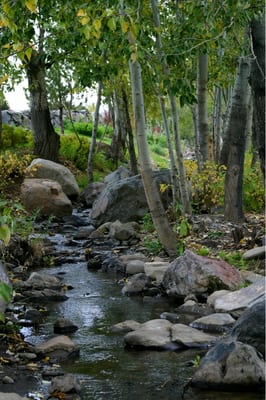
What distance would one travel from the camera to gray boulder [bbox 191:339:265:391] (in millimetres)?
4629

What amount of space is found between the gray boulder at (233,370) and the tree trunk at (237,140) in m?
6.63

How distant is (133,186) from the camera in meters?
14.1

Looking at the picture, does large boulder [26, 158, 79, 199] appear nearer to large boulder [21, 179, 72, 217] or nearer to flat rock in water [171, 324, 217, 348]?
large boulder [21, 179, 72, 217]

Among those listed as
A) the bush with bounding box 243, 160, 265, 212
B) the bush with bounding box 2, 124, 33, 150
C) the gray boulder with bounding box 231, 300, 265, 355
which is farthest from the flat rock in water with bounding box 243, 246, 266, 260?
the bush with bounding box 2, 124, 33, 150

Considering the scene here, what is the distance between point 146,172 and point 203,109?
13.7ft

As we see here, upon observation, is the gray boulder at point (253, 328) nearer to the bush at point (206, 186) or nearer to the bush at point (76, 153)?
the bush at point (206, 186)

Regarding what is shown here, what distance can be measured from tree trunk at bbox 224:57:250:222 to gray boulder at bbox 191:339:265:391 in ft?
21.8

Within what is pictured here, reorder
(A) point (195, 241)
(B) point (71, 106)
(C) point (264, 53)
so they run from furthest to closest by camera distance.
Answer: (B) point (71, 106) < (A) point (195, 241) < (C) point (264, 53)

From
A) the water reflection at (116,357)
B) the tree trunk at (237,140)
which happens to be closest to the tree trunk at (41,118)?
the tree trunk at (237,140)

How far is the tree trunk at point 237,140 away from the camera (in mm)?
11008

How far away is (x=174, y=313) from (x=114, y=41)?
11.0ft

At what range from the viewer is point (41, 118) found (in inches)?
810

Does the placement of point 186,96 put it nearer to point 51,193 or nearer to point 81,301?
point 81,301

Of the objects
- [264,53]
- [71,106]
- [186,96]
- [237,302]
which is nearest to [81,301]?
[237,302]
